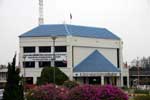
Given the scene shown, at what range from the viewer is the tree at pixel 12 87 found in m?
32.9

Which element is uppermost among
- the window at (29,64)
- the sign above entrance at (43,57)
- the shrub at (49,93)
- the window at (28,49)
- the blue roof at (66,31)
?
the blue roof at (66,31)

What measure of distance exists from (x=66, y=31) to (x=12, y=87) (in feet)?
241

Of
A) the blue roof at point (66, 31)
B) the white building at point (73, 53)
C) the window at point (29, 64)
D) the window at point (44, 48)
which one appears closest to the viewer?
the white building at point (73, 53)

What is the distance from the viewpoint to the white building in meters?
104

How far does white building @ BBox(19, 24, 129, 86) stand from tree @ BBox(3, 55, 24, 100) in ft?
222

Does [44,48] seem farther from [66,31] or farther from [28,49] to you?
[66,31]

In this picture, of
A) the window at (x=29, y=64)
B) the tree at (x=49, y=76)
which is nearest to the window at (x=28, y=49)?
the window at (x=29, y=64)

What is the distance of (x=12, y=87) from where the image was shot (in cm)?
3303

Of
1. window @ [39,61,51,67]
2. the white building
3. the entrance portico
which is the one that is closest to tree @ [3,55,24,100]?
the white building

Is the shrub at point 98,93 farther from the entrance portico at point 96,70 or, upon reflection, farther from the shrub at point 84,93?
the entrance portico at point 96,70

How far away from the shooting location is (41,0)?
383ft

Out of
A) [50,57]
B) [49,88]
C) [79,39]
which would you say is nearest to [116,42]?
[79,39]

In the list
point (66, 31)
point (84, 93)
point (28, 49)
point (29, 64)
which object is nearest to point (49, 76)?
point (29, 64)

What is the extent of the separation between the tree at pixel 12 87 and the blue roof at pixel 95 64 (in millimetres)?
72028
